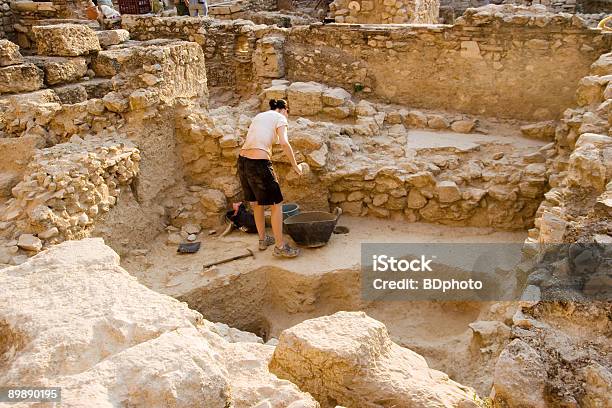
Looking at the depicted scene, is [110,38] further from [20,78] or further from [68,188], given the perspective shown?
[68,188]

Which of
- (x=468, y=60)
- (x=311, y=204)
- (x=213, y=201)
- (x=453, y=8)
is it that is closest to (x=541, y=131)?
(x=468, y=60)

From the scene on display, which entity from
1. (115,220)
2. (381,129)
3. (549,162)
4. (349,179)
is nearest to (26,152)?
(115,220)

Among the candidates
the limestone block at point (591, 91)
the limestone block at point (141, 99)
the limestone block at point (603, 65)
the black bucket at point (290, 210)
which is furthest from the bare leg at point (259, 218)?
the limestone block at point (603, 65)

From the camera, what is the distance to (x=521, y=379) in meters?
2.20

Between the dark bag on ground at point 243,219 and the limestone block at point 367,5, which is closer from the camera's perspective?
the dark bag on ground at point 243,219

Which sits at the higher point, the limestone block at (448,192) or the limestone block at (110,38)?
the limestone block at (110,38)

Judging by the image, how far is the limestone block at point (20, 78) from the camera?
634cm

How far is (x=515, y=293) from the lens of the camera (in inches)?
177

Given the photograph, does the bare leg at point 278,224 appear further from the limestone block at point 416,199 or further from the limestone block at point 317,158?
the limestone block at point 416,199

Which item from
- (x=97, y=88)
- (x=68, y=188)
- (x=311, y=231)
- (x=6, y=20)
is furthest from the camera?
(x=6, y=20)

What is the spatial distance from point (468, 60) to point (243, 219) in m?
4.27

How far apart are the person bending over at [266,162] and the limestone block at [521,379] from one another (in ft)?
12.1

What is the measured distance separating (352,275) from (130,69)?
3.53m

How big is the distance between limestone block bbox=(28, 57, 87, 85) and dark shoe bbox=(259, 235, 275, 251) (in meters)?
3.42
